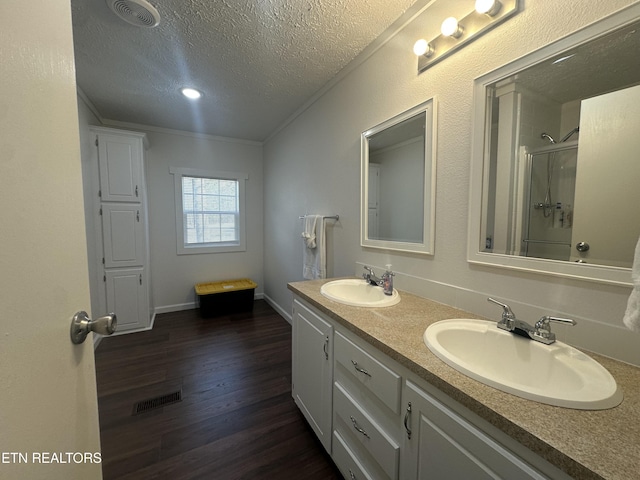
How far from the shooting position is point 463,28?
4.00 feet

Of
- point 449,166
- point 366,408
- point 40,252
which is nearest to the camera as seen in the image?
point 40,252

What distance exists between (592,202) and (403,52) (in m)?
1.25

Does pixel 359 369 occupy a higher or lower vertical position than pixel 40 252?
lower

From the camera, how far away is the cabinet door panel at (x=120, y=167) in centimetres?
272

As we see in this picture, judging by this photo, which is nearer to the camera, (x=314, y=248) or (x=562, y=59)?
(x=562, y=59)

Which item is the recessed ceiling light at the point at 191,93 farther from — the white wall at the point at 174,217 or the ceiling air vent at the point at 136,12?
the white wall at the point at 174,217

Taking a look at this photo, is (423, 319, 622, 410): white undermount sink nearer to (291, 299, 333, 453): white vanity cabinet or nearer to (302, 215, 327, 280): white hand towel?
(291, 299, 333, 453): white vanity cabinet

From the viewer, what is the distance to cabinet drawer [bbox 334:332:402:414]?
2.98 feet

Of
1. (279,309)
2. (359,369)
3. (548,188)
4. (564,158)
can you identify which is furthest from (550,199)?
(279,309)

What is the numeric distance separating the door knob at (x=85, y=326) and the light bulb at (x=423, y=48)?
1.74 metres

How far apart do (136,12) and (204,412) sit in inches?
97.2

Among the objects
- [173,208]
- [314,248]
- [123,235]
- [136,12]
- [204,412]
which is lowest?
[204,412]

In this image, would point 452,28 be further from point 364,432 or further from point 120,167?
point 120,167

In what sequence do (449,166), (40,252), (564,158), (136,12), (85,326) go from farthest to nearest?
(136,12) → (449,166) → (564,158) → (85,326) → (40,252)
